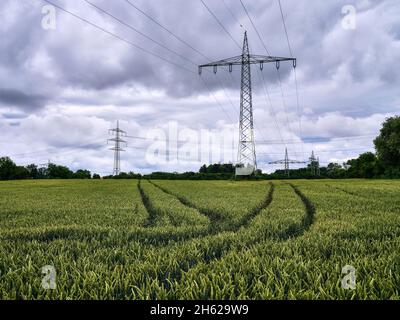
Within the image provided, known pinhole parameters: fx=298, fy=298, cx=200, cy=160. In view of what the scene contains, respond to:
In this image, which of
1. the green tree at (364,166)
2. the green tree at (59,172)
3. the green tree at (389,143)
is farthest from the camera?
the green tree at (59,172)

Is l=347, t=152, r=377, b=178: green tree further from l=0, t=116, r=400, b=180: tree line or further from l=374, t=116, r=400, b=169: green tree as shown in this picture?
l=374, t=116, r=400, b=169: green tree

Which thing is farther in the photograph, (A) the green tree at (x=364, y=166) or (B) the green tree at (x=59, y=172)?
(B) the green tree at (x=59, y=172)

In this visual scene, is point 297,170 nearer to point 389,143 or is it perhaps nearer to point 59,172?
point 389,143

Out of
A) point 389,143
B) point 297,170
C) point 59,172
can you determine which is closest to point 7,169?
point 59,172

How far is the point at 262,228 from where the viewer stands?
8.60m

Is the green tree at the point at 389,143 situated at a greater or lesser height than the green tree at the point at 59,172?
greater

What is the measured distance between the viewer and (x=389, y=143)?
70500 mm

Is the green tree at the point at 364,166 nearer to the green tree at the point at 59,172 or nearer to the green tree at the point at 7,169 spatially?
the green tree at the point at 59,172

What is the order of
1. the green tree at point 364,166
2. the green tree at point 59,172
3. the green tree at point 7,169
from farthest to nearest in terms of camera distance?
the green tree at point 7,169
the green tree at point 59,172
the green tree at point 364,166

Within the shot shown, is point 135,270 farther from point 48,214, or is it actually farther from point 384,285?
point 48,214

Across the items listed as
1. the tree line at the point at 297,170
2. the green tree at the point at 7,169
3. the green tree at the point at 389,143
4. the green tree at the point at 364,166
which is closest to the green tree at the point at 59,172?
the tree line at the point at 297,170

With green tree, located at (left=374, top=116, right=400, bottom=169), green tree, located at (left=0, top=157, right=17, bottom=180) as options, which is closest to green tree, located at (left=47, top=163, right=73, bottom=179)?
green tree, located at (left=0, top=157, right=17, bottom=180)

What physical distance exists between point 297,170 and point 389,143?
49.5 metres

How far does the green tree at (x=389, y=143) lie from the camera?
7056 cm
